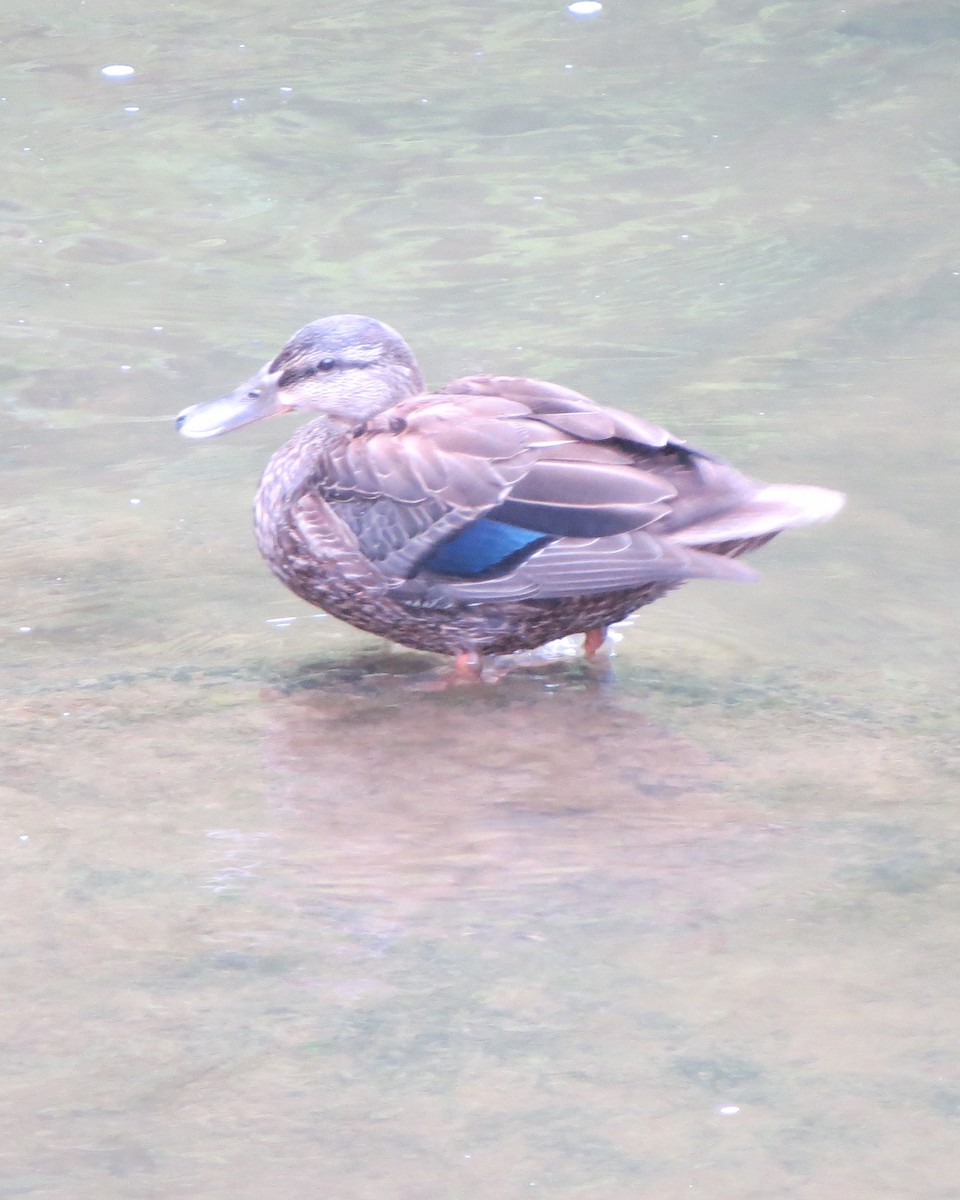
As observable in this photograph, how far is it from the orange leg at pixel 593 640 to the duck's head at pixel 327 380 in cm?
88

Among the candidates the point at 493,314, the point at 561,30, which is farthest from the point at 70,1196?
the point at 561,30

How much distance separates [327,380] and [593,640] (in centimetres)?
105

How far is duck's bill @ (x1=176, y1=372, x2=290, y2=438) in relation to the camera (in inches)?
200

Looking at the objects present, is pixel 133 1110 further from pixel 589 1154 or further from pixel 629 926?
pixel 629 926

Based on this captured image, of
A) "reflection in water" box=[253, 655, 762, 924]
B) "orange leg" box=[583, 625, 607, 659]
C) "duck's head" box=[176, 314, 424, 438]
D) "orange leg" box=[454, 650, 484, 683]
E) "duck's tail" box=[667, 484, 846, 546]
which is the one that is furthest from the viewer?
"duck's head" box=[176, 314, 424, 438]

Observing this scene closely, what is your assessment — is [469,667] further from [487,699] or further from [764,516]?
[764,516]

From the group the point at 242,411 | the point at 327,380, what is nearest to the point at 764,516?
the point at 327,380

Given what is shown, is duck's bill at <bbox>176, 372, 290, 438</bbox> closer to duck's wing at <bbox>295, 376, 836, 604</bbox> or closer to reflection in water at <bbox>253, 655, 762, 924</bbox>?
duck's wing at <bbox>295, 376, 836, 604</bbox>

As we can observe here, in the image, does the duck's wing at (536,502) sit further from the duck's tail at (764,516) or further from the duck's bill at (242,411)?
the duck's bill at (242,411)

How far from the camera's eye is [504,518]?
438cm

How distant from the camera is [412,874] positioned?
348 centimetres

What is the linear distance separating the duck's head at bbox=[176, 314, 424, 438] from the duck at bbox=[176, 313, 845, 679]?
0.73ft

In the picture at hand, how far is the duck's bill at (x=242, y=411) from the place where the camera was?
16.6ft

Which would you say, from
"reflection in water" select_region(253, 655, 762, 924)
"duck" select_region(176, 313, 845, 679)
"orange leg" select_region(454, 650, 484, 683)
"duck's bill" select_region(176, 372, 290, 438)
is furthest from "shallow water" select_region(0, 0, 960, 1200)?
"duck's bill" select_region(176, 372, 290, 438)
